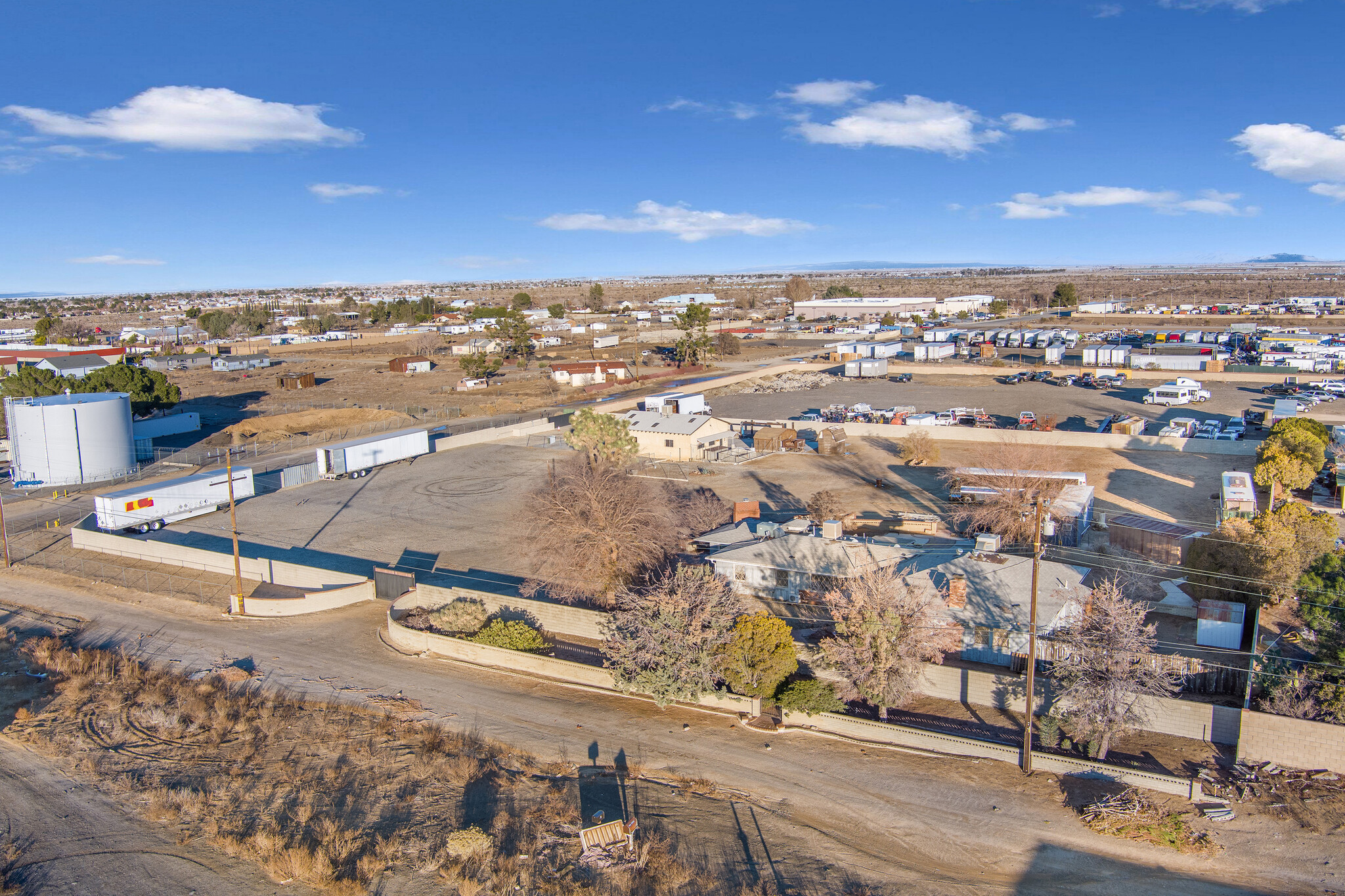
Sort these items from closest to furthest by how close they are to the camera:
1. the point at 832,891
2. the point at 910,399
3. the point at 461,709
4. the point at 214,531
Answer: the point at 832,891, the point at 461,709, the point at 214,531, the point at 910,399

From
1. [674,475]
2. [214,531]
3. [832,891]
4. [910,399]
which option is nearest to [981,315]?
[910,399]

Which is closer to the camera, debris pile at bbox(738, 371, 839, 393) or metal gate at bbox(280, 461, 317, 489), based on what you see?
metal gate at bbox(280, 461, 317, 489)

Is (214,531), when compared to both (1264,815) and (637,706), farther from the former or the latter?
(1264,815)

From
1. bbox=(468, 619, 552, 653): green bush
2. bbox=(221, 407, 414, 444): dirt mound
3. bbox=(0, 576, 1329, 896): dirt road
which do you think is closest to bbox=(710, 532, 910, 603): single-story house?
bbox=(468, 619, 552, 653): green bush

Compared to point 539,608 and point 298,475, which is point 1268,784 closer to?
point 539,608

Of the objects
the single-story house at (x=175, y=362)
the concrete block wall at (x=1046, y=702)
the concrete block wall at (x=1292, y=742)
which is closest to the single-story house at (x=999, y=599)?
the concrete block wall at (x=1046, y=702)

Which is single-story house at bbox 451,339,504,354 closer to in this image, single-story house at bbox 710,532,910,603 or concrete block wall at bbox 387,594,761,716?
single-story house at bbox 710,532,910,603
